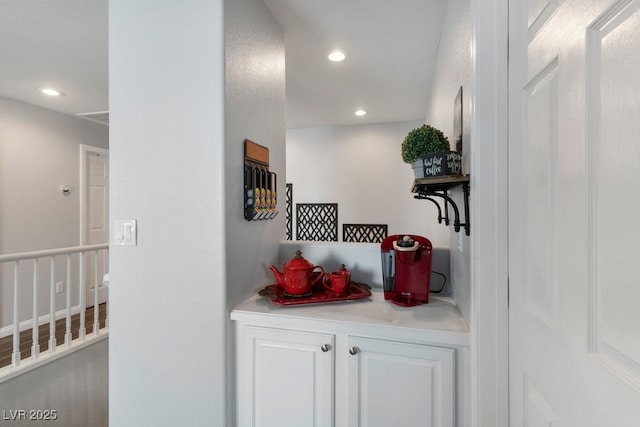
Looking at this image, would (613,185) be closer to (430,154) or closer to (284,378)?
(430,154)

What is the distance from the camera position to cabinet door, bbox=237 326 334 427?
3.95 ft

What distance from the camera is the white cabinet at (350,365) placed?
1.08m

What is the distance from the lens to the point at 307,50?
2.21m

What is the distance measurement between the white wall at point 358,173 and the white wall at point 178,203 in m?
3.02

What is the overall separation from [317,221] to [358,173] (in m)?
0.90

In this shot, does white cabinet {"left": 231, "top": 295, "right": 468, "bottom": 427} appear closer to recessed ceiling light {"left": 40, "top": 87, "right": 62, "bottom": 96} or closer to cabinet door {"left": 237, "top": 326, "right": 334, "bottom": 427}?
cabinet door {"left": 237, "top": 326, "right": 334, "bottom": 427}

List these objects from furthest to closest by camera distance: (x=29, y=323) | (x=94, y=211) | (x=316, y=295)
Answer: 1. (x=94, y=211)
2. (x=29, y=323)
3. (x=316, y=295)

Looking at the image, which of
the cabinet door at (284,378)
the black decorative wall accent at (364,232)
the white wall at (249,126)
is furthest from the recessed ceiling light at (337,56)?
the black decorative wall accent at (364,232)

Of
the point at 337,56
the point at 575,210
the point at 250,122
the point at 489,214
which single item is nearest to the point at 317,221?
the point at 337,56

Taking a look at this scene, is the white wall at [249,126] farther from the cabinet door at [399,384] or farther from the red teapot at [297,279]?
the cabinet door at [399,384]

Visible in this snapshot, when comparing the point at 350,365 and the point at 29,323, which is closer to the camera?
the point at 350,365

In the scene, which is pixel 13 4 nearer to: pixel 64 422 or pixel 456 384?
pixel 64 422

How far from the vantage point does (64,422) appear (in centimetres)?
195

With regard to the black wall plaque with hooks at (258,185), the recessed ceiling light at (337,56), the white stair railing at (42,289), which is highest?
the recessed ceiling light at (337,56)
